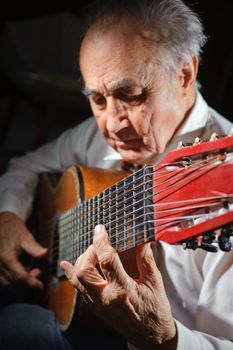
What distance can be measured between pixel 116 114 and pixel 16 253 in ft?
2.02

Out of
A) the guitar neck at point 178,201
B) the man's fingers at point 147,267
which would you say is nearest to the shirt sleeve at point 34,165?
the guitar neck at point 178,201

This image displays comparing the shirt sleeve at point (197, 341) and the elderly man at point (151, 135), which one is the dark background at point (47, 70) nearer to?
the elderly man at point (151, 135)

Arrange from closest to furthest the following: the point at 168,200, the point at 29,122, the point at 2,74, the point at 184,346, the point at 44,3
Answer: the point at 168,200 < the point at 184,346 < the point at 44,3 < the point at 2,74 < the point at 29,122

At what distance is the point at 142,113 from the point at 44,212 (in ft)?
2.08

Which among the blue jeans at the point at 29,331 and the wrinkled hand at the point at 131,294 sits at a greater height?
the wrinkled hand at the point at 131,294

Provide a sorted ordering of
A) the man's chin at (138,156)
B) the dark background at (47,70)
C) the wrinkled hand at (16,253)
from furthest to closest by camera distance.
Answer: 1. the dark background at (47,70)
2. the wrinkled hand at (16,253)
3. the man's chin at (138,156)

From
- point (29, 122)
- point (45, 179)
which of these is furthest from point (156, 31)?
point (29, 122)

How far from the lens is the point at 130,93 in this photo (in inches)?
47.4

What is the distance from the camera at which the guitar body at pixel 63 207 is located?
4.39ft

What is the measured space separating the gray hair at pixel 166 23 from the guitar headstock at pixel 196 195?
43 centimetres

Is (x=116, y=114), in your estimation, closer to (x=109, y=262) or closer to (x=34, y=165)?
(x=109, y=262)

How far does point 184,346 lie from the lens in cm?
93

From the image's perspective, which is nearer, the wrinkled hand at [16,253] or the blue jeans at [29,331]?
the blue jeans at [29,331]

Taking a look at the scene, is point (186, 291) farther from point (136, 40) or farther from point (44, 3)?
point (44, 3)
